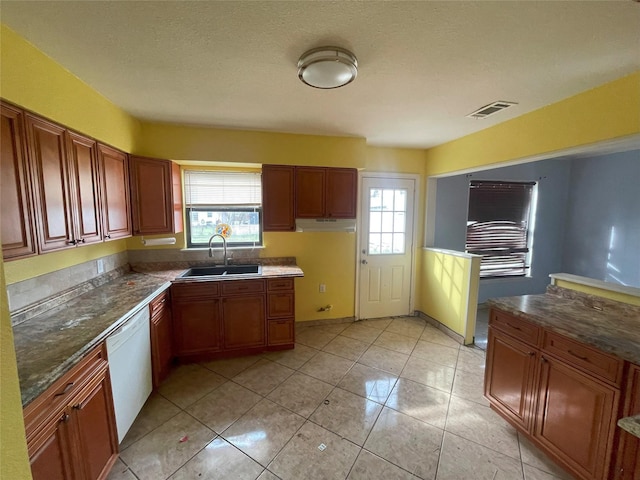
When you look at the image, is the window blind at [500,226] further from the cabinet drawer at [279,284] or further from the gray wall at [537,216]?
the cabinet drawer at [279,284]

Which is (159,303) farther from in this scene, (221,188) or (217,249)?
(221,188)

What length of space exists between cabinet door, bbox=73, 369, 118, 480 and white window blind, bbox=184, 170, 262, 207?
6.97ft

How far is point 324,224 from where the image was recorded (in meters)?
3.07

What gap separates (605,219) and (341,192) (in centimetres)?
405

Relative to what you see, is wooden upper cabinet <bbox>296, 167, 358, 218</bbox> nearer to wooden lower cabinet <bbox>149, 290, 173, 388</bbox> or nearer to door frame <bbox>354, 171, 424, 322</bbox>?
door frame <bbox>354, 171, 424, 322</bbox>

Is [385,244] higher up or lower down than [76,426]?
higher up

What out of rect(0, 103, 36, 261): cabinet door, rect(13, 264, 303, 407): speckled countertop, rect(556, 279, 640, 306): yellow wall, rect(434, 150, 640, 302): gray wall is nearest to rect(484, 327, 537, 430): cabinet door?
rect(556, 279, 640, 306): yellow wall

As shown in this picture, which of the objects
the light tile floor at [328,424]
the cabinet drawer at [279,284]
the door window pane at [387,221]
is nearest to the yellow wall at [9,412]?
the light tile floor at [328,424]

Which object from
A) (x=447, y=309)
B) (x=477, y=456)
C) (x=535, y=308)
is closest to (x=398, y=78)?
(x=535, y=308)

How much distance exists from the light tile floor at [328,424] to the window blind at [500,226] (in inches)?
75.9

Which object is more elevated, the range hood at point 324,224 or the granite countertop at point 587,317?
the range hood at point 324,224

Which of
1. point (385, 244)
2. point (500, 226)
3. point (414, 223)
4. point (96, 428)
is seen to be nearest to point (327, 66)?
point (96, 428)

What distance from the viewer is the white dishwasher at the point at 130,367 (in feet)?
5.41

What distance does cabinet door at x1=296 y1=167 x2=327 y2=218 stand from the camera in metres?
3.01
